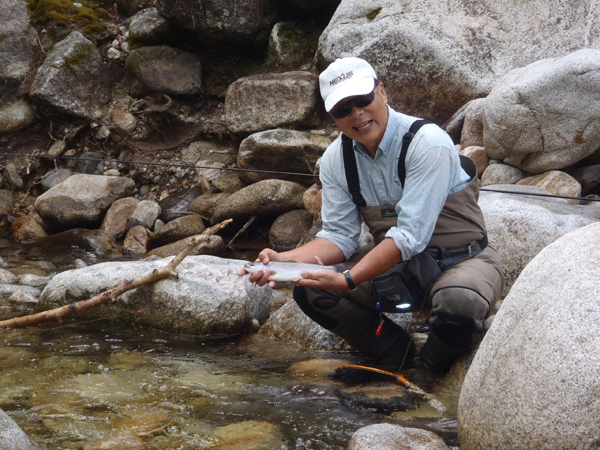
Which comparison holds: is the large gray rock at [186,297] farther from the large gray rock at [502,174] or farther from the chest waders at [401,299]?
the large gray rock at [502,174]

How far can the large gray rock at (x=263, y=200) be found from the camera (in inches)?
381

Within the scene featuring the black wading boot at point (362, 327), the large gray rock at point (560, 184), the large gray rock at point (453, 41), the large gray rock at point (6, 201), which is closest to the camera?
the black wading boot at point (362, 327)

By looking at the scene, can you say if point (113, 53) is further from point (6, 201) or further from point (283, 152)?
point (283, 152)

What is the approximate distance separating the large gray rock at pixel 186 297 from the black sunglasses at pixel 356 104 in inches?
93.8

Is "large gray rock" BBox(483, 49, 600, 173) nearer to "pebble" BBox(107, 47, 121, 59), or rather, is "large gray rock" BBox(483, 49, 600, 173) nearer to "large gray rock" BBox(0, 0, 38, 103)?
"pebble" BBox(107, 47, 121, 59)

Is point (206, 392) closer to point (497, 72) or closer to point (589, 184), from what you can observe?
point (589, 184)

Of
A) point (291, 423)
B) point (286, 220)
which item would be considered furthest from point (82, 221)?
point (291, 423)

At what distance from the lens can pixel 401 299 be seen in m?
3.83

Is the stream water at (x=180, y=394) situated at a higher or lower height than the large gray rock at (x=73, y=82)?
lower

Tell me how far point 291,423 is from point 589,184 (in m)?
5.28

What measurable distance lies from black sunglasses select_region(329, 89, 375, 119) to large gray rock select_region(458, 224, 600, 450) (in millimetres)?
1458

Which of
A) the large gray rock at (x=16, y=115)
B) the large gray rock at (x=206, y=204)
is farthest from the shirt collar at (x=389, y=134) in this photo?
the large gray rock at (x=16, y=115)

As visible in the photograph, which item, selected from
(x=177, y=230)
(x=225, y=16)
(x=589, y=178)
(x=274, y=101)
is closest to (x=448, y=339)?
(x=589, y=178)

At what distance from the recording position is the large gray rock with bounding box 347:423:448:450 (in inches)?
114
